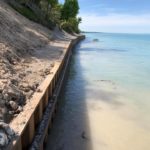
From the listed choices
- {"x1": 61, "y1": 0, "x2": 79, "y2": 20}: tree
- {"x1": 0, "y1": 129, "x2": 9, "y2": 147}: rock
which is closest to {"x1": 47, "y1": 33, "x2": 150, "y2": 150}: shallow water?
{"x1": 0, "y1": 129, "x2": 9, "y2": 147}: rock

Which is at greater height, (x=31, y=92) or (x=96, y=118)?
(x=31, y=92)

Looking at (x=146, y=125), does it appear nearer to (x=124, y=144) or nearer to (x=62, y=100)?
(x=124, y=144)

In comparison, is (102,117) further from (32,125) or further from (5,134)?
(5,134)

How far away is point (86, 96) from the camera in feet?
35.0

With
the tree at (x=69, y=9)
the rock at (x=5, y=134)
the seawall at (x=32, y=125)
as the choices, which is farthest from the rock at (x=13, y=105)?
the tree at (x=69, y=9)

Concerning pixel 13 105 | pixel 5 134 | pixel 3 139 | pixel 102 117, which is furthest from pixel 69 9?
pixel 3 139

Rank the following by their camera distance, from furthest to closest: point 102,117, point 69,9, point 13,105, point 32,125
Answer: point 69,9 < point 102,117 < point 13,105 < point 32,125

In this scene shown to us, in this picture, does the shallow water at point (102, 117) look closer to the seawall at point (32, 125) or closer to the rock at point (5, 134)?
the seawall at point (32, 125)

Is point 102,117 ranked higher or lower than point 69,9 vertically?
lower

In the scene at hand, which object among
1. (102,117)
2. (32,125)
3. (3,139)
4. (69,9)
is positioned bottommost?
(102,117)

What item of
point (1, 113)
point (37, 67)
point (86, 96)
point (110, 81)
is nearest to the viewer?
point (1, 113)

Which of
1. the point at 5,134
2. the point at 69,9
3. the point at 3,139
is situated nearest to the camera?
the point at 3,139

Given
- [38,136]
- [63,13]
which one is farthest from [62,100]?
[63,13]

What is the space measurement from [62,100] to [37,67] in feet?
5.74
